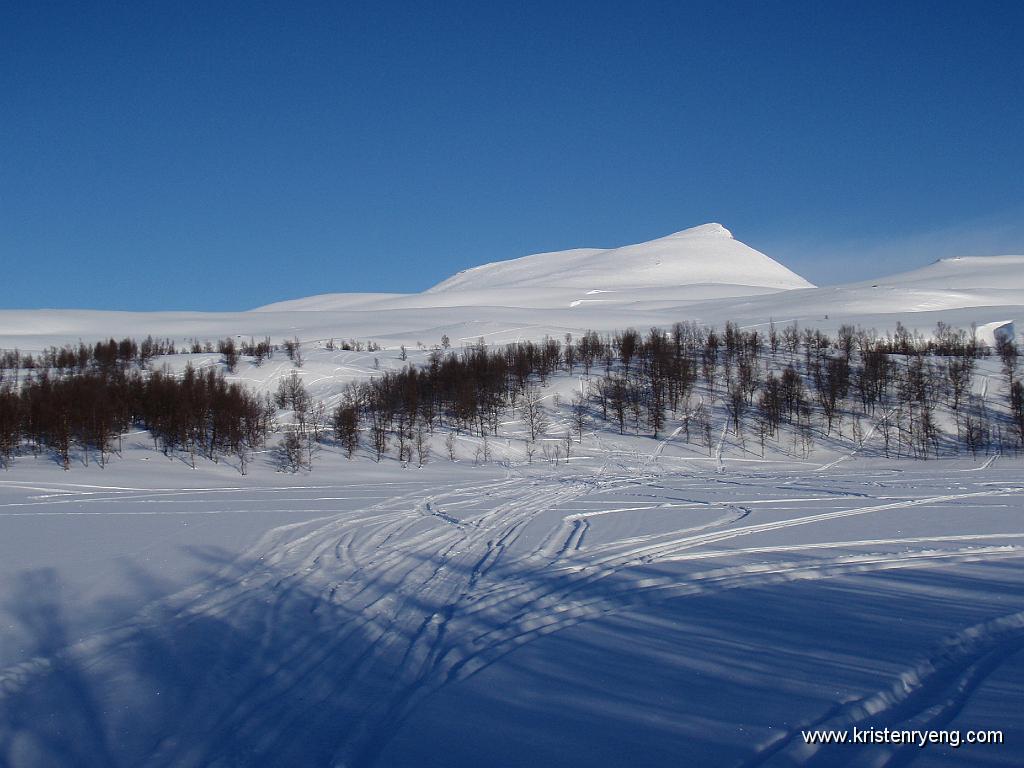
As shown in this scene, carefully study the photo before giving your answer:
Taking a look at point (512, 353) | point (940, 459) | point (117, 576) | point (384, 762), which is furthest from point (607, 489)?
point (512, 353)

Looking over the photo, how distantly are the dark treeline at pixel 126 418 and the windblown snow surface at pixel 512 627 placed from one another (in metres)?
15.0

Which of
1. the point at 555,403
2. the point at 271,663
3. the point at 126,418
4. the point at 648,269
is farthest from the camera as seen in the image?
the point at 648,269

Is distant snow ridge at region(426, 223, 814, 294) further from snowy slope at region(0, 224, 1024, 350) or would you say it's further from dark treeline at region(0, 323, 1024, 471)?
dark treeline at region(0, 323, 1024, 471)

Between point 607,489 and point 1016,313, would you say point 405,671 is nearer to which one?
point 607,489

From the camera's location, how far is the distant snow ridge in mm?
151375

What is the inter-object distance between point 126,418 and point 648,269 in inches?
5282

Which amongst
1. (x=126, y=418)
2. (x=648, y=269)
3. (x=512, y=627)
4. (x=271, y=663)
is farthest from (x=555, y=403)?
(x=648, y=269)

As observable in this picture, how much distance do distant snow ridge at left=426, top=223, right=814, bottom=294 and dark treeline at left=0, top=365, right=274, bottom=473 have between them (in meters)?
109

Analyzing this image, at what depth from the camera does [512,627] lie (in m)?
7.32

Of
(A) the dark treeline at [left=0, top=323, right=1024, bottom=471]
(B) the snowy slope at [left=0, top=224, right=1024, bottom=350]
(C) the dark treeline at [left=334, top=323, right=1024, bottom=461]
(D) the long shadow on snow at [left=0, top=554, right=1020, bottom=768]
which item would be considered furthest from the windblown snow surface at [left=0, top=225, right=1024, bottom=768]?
(B) the snowy slope at [left=0, top=224, right=1024, bottom=350]

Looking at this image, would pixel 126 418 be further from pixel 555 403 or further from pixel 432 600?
pixel 432 600

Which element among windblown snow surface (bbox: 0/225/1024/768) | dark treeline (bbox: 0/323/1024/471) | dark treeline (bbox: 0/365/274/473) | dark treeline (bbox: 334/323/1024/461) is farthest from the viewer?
dark treeline (bbox: 334/323/1024/461)

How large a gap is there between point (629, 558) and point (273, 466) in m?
26.2

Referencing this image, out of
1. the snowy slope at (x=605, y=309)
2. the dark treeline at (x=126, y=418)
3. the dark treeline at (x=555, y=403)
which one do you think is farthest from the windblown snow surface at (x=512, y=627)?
the snowy slope at (x=605, y=309)
